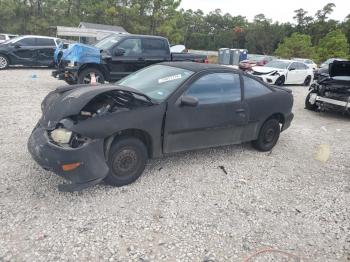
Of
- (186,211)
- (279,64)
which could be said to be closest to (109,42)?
(186,211)

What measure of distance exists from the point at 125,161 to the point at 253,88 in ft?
8.38

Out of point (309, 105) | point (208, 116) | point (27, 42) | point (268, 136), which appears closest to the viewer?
point (208, 116)

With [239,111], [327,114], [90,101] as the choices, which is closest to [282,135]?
[239,111]

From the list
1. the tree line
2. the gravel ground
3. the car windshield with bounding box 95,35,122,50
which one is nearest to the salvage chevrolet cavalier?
the gravel ground

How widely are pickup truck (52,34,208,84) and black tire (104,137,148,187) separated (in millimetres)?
5791

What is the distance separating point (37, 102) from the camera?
818cm

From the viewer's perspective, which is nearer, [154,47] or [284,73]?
Answer: [154,47]

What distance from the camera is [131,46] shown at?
33.5ft

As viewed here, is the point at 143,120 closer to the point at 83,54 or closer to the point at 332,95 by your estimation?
the point at 83,54

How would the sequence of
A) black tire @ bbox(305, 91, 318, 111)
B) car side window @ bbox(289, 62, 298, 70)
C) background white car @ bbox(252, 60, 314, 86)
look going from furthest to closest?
car side window @ bbox(289, 62, 298, 70) < background white car @ bbox(252, 60, 314, 86) < black tire @ bbox(305, 91, 318, 111)

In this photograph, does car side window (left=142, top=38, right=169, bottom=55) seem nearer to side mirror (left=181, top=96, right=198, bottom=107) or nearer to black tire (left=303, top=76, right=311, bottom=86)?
side mirror (left=181, top=96, right=198, bottom=107)

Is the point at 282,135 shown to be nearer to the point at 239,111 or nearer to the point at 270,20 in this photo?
the point at 239,111

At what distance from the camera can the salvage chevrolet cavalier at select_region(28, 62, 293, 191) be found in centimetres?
347

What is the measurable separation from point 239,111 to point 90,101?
228cm
